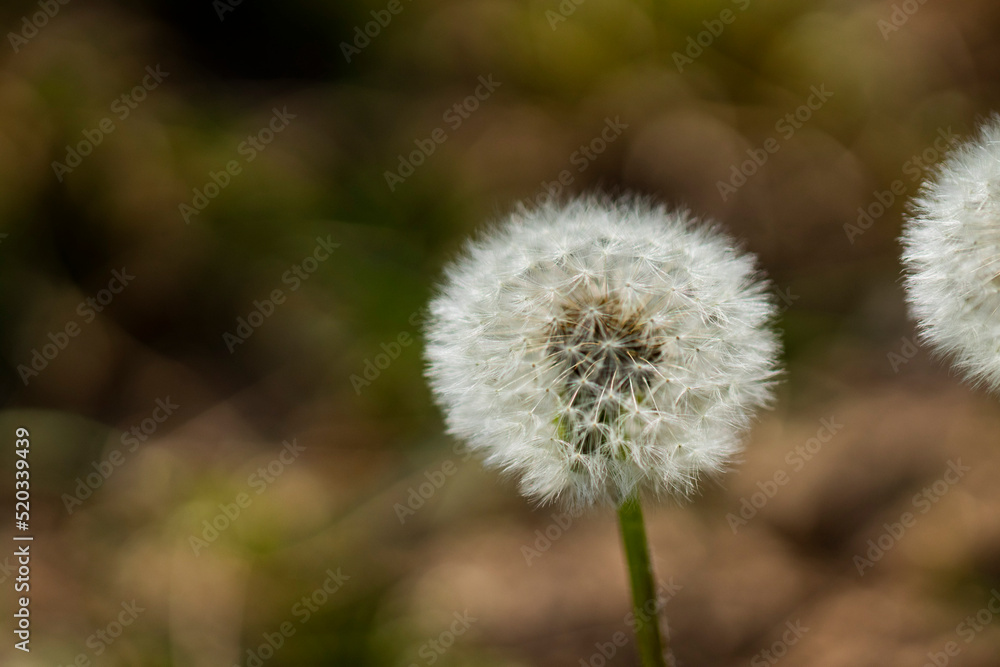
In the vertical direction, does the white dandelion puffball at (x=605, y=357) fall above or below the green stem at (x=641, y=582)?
above

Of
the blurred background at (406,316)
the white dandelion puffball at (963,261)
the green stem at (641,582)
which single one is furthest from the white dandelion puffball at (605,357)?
the blurred background at (406,316)

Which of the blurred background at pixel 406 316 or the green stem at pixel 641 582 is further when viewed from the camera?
the blurred background at pixel 406 316

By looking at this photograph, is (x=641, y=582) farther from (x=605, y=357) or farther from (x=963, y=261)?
(x=963, y=261)

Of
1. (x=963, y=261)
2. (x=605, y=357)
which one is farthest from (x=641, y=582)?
(x=963, y=261)

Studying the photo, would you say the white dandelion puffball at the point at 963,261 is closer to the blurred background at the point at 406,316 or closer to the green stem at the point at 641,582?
the green stem at the point at 641,582

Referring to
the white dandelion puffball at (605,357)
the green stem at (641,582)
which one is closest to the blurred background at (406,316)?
the green stem at (641,582)
